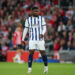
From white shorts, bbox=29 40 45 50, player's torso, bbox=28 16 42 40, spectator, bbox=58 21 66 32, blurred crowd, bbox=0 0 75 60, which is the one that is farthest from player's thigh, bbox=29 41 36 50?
spectator, bbox=58 21 66 32

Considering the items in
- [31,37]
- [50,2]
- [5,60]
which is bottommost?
[5,60]

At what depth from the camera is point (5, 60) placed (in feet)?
65.8

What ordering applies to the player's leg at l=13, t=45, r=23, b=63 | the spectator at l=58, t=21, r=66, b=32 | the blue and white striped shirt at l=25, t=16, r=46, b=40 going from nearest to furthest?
the blue and white striped shirt at l=25, t=16, r=46, b=40
the player's leg at l=13, t=45, r=23, b=63
the spectator at l=58, t=21, r=66, b=32

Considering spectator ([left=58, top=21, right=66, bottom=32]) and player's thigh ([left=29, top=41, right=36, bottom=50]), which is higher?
spectator ([left=58, top=21, right=66, bottom=32])

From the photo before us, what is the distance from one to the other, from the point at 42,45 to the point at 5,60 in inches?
329

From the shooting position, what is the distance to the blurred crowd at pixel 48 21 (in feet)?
63.4

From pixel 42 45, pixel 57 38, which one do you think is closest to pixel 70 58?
pixel 57 38

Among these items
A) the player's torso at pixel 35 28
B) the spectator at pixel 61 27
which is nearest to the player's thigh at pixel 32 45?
the player's torso at pixel 35 28

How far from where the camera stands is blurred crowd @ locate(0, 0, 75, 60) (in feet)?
63.4

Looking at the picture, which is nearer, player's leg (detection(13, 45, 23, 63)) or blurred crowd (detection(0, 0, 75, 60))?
player's leg (detection(13, 45, 23, 63))

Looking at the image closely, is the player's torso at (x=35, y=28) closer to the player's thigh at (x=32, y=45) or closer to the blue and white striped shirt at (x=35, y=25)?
the blue and white striped shirt at (x=35, y=25)

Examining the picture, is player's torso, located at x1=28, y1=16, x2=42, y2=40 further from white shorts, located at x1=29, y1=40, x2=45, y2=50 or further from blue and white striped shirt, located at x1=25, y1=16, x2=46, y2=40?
white shorts, located at x1=29, y1=40, x2=45, y2=50

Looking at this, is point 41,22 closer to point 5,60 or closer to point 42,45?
point 42,45

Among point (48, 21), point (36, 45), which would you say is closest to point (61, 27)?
point (48, 21)
